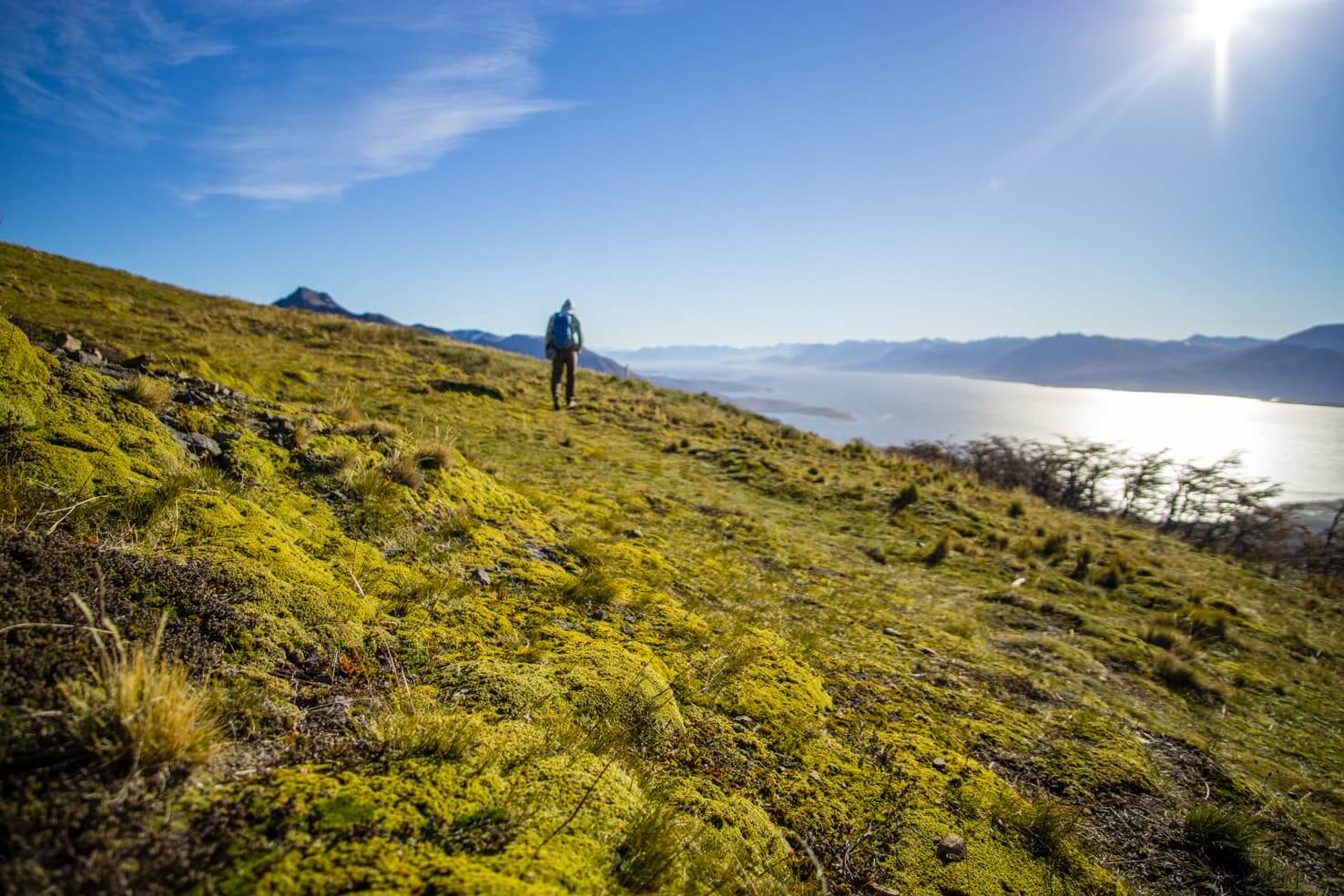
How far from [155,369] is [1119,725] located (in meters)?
9.68

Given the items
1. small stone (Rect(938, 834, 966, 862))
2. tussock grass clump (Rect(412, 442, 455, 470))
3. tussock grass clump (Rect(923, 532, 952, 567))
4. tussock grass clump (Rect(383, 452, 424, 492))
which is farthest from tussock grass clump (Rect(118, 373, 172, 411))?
tussock grass clump (Rect(923, 532, 952, 567))

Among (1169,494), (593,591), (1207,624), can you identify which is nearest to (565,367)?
(593,591)

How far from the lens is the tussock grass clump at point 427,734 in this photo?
2010mm

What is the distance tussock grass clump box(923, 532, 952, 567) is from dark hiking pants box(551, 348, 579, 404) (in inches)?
441

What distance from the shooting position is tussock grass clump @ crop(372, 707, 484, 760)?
2.01 metres

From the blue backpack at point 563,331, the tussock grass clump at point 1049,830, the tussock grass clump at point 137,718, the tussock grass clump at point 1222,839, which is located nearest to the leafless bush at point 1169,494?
the blue backpack at point 563,331

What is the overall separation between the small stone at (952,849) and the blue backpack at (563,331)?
1536cm

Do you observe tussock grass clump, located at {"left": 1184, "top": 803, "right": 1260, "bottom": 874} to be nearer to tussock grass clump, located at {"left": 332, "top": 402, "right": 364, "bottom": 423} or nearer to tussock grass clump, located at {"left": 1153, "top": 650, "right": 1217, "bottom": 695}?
tussock grass clump, located at {"left": 1153, "top": 650, "right": 1217, "bottom": 695}

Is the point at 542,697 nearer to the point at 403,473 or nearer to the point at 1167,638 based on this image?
the point at 403,473

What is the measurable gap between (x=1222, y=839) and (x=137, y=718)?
5373mm

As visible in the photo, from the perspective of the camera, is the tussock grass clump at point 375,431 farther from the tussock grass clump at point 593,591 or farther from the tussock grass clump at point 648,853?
the tussock grass clump at point 648,853

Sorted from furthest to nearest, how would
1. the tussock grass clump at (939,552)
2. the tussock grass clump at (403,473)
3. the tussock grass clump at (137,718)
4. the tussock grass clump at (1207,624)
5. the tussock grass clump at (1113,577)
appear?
the tussock grass clump at (1113,577), the tussock grass clump at (939,552), the tussock grass clump at (1207,624), the tussock grass clump at (403,473), the tussock grass clump at (137,718)

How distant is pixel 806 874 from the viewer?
2484mm

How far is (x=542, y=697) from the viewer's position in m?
2.74
